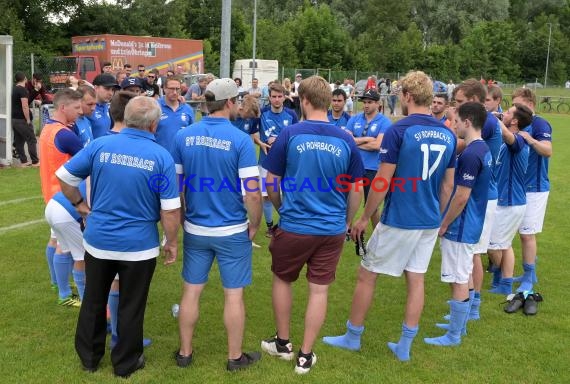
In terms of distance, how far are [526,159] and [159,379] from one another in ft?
13.2

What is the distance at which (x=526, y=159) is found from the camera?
213 inches

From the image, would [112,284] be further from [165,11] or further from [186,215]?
[165,11]

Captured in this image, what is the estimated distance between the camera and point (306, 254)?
3.95 metres

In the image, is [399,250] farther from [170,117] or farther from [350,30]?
[350,30]

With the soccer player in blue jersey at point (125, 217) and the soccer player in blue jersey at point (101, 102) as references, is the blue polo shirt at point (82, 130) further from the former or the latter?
the soccer player in blue jersey at point (125, 217)

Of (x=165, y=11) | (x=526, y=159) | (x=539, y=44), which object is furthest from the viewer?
(x=539, y=44)

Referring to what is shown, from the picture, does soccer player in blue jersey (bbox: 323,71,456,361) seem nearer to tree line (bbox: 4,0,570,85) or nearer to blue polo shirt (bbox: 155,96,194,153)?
blue polo shirt (bbox: 155,96,194,153)

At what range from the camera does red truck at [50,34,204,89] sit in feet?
81.6

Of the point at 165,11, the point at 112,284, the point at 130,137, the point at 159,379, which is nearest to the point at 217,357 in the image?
the point at 159,379

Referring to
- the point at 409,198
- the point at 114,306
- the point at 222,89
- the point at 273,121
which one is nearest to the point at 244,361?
the point at 114,306

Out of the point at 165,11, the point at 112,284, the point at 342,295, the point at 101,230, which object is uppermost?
the point at 165,11

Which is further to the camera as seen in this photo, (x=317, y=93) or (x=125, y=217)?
(x=317, y=93)

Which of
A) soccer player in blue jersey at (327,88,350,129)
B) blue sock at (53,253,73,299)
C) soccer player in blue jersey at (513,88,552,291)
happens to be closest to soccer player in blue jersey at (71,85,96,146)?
blue sock at (53,253,73,299)

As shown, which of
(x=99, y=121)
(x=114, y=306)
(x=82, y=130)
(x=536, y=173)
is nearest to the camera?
(x=114, y=306)
